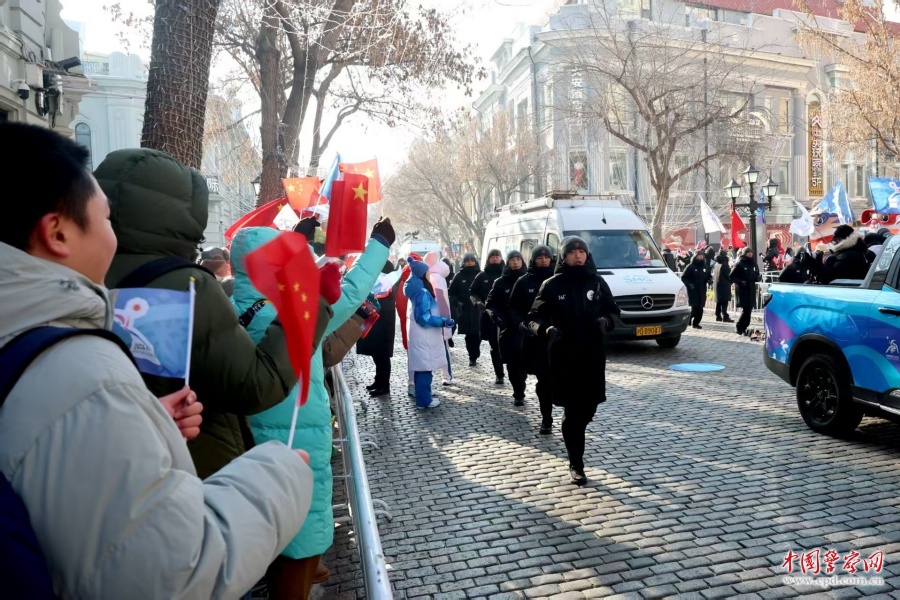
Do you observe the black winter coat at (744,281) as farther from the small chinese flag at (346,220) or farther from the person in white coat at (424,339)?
the small chinese flag at (346,220)

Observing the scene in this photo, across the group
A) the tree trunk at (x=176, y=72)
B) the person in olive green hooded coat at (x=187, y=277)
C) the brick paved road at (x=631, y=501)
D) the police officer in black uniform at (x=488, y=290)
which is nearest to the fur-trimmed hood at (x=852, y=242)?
the brick paved road at (x=631, y=501)

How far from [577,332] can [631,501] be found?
134cm

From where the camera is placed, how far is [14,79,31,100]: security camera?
39.8 ft

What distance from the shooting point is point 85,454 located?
3.40ft

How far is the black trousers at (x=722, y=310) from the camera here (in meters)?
16.7

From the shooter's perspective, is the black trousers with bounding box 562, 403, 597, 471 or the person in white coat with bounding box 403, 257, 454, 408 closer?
the black trousers with bounding box 562, 403, 597, 471

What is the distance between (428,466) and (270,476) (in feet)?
16.3

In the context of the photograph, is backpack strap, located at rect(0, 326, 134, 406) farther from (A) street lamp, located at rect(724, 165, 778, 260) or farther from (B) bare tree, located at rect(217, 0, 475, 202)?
(A) street lamp, located at rect(724, 165, 778, 260)

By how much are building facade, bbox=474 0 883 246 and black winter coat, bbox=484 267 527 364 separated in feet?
79.3

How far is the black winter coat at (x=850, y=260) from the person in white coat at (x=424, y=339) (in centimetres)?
483

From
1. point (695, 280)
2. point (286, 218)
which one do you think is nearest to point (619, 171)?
point (695, 280)

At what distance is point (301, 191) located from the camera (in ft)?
20.5

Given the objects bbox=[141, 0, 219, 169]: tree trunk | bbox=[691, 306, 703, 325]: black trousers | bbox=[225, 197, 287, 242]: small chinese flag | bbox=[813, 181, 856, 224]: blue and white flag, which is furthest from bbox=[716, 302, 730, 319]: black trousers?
bbox=[141, 0, 219, 169]: tree trunk

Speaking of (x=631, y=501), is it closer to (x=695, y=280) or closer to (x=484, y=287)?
(x=484, y=287)
